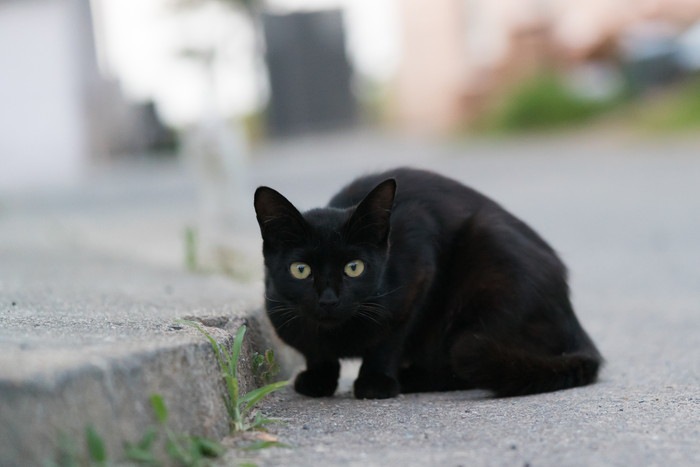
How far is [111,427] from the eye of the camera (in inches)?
77.3

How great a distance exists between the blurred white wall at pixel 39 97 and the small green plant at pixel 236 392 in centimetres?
1436

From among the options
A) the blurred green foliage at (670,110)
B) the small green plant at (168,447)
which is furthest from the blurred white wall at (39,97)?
the small green plant at (168,447)

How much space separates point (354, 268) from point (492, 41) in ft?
55.6

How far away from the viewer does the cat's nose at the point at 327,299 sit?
273cm

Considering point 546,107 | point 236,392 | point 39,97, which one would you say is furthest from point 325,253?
point 39,97

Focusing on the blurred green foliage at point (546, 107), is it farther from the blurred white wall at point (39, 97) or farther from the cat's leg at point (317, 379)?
the cat's leg at point (317, 379)

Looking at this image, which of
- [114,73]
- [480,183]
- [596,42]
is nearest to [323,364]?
[480,183]

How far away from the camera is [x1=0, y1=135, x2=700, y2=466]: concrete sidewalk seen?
1.97 meters

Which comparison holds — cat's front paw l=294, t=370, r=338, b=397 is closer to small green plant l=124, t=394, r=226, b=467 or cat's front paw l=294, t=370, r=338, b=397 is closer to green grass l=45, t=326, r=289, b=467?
green grass l=45, t=326, r=289, b=467

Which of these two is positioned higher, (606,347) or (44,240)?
(44,240)

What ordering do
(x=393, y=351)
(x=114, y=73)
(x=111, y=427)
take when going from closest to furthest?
(x=111, y=427)
(x=393, y=351)
(x=114, y=73)

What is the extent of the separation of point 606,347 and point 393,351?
131cm

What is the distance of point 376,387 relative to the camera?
2.98 metres

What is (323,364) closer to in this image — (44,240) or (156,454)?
(156,454)
